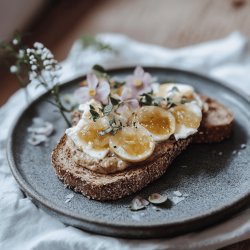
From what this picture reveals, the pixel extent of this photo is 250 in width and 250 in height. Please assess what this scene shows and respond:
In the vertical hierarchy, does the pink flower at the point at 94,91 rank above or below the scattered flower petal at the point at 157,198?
above

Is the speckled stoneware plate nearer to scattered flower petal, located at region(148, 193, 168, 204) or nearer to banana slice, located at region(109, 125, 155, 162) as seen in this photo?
scattered flower petal, located at region(148, 193, 168, 204)

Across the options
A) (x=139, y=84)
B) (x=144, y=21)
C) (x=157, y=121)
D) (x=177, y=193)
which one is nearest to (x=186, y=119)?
(x=157, y=121)

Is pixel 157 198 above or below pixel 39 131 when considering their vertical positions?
below

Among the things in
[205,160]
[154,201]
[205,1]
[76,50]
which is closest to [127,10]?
[205,1]

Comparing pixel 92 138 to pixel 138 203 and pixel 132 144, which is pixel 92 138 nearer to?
pixel 132 144

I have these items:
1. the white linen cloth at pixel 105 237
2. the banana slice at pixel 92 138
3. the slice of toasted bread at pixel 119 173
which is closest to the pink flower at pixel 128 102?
the banana slice at pixel 92 138

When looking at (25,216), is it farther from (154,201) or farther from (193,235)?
(193,235)

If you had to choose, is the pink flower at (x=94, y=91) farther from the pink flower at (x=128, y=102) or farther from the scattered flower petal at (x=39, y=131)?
the scattered flower petal at (x=39, y=131)
